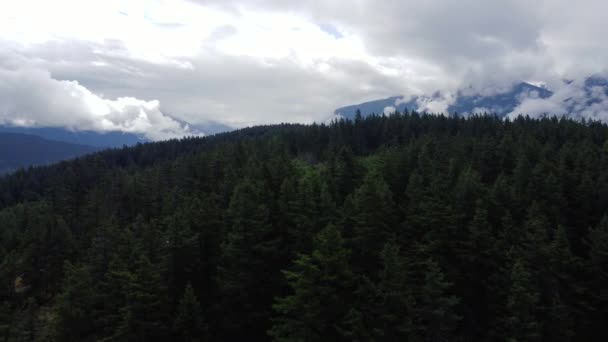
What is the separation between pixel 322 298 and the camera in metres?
23.8

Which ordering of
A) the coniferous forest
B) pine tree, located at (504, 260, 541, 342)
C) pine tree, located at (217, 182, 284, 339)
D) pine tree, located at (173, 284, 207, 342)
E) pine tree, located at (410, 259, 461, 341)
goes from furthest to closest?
pine tree, located at (217, 182, 284, 339) < pine tree, located at (173, 284, 207, 342) < the coniferous forest < pine tree, located at (504, 260, 541, 342) < pine tree, located at (410, 259, 461, 341)

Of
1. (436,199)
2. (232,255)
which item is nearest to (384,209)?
(436,199)

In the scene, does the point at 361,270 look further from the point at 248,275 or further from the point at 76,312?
the point at 76,312

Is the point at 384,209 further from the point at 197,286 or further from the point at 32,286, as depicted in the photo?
the point at 32,286

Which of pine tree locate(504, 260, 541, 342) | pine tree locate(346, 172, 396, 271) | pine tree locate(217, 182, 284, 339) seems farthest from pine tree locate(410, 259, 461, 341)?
pine tree locate(217, 182, 284, 339)

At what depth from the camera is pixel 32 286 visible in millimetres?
55938

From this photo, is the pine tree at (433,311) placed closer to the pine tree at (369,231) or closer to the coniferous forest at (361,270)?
the coniferous forest at (361,270)

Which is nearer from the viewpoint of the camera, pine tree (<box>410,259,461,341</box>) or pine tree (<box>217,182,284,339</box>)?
pine tree (<box>410,259,461,341</box>)

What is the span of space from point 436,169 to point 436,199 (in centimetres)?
1938

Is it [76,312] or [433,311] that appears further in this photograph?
[76,312]

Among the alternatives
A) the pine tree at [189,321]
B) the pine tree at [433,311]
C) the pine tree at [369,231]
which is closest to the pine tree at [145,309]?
the pine tree at [189,321]

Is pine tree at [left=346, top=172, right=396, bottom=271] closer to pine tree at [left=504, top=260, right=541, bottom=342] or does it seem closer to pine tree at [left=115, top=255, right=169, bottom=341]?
pine tree at [left=504, top=260, right=541, bottom=342]

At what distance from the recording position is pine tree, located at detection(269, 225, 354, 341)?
23422 millimetres

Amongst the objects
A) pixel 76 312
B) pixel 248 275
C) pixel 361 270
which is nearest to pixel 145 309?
pixel 248 275
